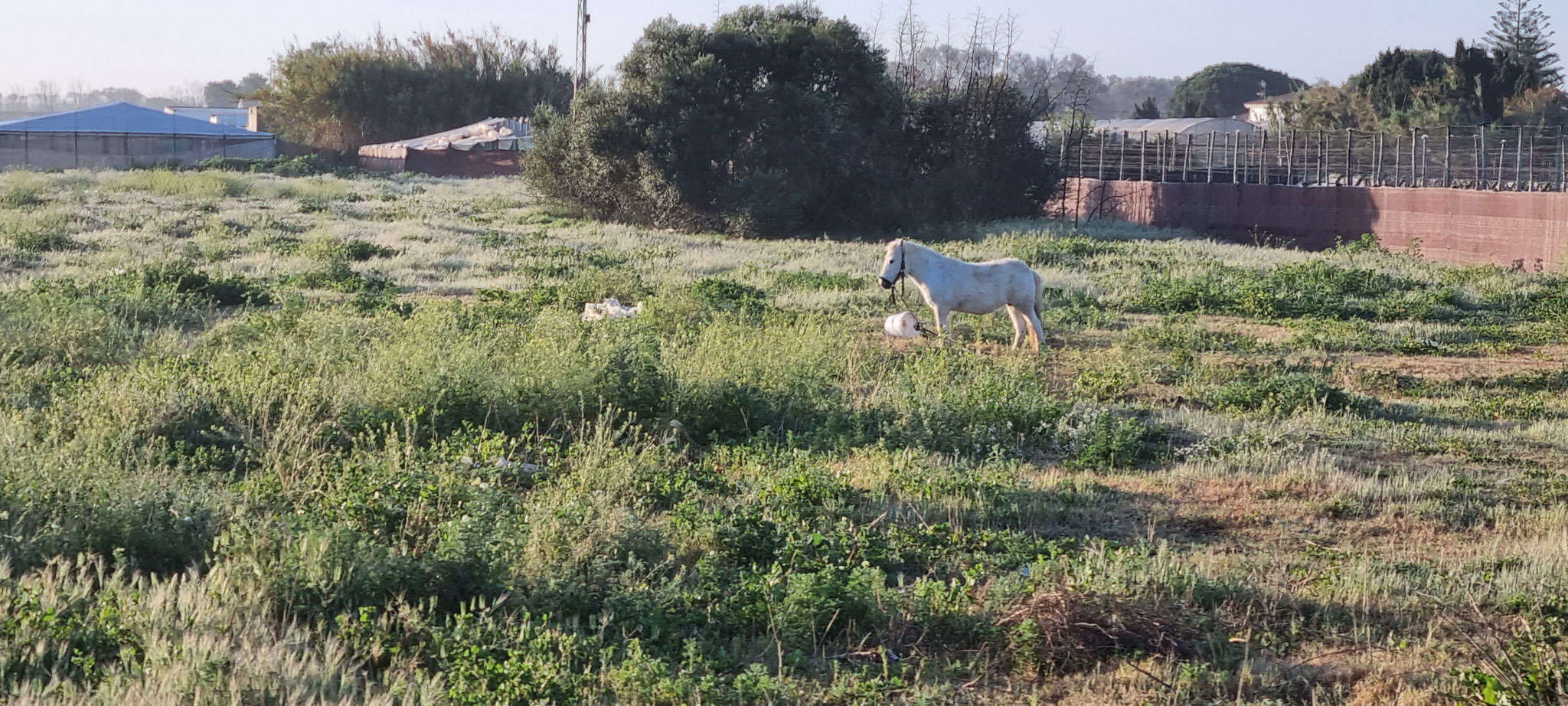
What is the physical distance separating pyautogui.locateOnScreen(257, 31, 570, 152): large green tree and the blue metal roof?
18.6 ft

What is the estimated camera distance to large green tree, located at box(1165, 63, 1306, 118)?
316 feet

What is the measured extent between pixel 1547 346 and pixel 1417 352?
172 centimetres

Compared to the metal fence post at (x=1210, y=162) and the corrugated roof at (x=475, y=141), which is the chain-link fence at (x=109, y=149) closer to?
the corrugated roof at (x=475, y=141)

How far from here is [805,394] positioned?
9641 mm

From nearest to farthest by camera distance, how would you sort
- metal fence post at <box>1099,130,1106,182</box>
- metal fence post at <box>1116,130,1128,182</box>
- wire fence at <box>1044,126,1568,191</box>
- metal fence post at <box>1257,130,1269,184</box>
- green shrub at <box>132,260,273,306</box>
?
green shrub at <box>132,260,273,306</box>
wire fence at <box>1044,126,1568,191</box>
metal fence post at <box>1257,130,1269,184</box>
metal fence post at <box>1116,130,1128,182</box>
metal fence post at <box>1099,130,1106,182</box>

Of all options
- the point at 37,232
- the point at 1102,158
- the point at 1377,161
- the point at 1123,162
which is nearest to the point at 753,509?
the point at 37,232

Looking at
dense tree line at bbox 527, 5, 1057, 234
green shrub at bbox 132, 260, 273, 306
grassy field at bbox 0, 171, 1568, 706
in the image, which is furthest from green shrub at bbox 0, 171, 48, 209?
grassy field at bbox 0, 171, 1568, 706

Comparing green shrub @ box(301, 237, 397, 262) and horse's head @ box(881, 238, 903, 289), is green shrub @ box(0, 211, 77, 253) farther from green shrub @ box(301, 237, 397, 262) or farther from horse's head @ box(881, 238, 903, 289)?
horse's head @ box(881, 238, 903, 289)

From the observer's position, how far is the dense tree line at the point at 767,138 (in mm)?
29469

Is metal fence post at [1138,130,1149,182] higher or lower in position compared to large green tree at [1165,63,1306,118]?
lower

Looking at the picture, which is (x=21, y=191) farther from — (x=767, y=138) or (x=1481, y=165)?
(x=1481, y=165)

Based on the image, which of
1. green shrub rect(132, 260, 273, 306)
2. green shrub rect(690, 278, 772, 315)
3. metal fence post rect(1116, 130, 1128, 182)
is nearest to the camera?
green shrub rect(690, 278, 772, 315)

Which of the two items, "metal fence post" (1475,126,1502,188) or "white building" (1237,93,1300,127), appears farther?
"white building" (1237,93,1300,127)

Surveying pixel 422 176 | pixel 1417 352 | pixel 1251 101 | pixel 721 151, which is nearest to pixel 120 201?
pixel 721 151
